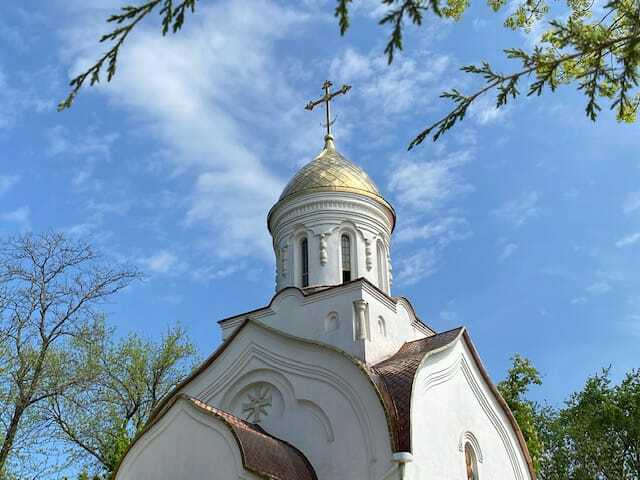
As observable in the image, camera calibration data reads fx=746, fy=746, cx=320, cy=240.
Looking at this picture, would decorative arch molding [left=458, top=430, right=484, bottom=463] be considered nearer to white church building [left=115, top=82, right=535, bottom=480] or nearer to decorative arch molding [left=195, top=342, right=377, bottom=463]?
white church building [left=115, top=82, right=535, bottom=480]

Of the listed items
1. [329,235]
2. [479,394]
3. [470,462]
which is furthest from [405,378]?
[329,235]

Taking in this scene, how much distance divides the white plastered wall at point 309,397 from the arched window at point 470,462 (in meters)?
2.04

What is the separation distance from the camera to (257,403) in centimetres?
1159

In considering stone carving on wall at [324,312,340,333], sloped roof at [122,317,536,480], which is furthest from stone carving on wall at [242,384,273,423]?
stone carving on wall at [324,312,340,333]

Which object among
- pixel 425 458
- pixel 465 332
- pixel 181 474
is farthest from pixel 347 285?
pixel 181 474

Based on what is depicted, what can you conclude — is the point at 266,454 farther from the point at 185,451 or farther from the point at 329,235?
the point at 329,235

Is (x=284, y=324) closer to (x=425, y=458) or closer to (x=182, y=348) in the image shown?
(x=425, y=458)

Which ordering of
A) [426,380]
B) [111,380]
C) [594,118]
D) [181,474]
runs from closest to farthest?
[594,118], [181,474], [426,380], [111,380]

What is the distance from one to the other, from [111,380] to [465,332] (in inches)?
369

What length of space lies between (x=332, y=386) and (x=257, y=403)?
4.57ft

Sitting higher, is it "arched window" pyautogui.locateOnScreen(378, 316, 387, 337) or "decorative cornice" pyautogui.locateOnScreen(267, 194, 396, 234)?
"decorative cornice" pyautogui.locateOnScreen(267, 194, 396, 234)

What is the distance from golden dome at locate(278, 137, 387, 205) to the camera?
1408cm

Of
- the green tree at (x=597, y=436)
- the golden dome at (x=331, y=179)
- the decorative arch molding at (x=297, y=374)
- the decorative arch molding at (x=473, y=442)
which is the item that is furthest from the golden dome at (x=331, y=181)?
the green tree at (x=597, y=436)

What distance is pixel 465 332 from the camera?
1226 cm
